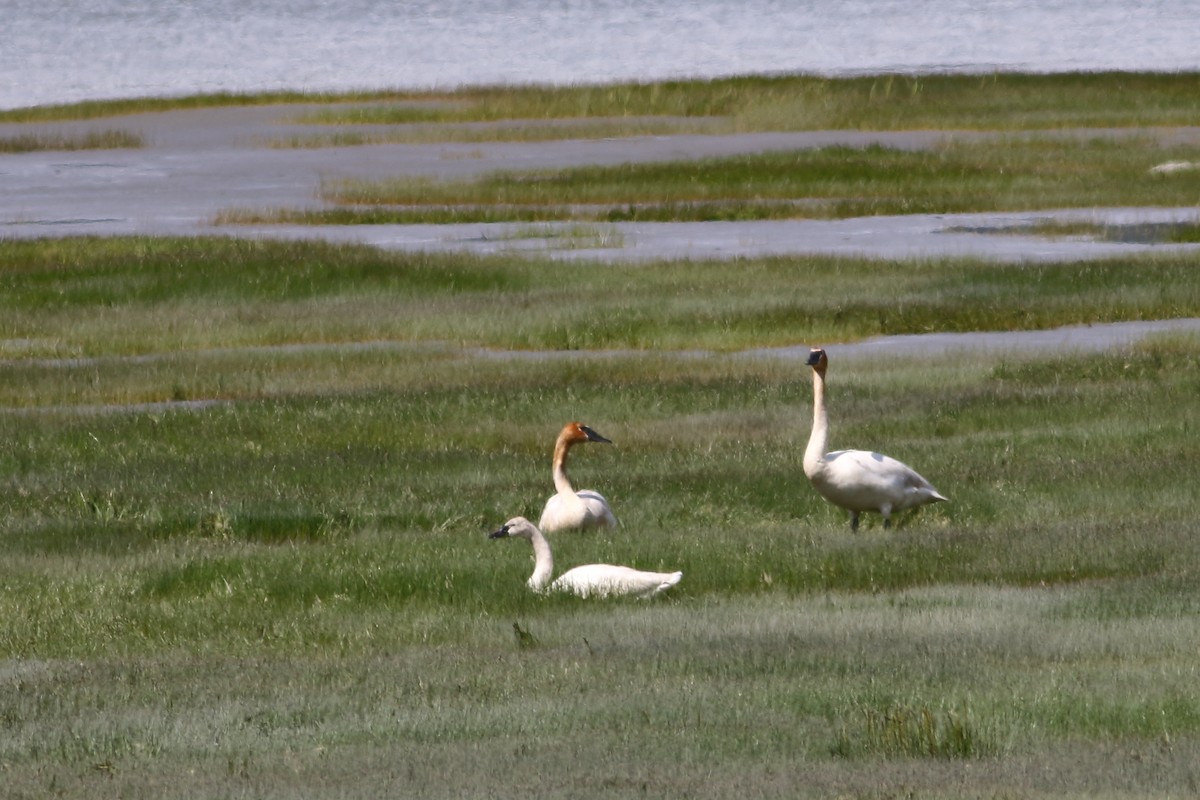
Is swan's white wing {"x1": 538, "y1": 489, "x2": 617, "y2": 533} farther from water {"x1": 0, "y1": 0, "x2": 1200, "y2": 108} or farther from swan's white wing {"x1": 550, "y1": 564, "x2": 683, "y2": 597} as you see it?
water {"x1": 0, "y1": 0, "x2": 1200, "y2": 108}

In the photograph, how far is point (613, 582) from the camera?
1275 cm

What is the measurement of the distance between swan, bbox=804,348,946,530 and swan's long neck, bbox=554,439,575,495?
170 cm

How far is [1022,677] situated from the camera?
1026 centimetres

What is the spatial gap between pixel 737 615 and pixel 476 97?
218 feet

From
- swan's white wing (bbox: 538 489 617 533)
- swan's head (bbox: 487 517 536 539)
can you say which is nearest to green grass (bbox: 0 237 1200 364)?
swan's white wing (bbox: 538 489 617 533)

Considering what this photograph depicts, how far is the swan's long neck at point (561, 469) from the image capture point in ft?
50.7

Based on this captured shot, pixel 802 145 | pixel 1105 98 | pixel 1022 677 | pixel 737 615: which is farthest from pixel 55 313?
pixel 1105 98

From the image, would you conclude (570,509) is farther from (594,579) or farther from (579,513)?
(594,579)

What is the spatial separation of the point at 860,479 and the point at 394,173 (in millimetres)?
39911

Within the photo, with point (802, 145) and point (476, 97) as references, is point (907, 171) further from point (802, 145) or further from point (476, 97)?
point (476, 97)

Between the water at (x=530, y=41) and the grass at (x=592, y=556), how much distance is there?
56.9 m

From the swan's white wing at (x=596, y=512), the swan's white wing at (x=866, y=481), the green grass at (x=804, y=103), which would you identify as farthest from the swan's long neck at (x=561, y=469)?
the green grass at (x=804, y=103)

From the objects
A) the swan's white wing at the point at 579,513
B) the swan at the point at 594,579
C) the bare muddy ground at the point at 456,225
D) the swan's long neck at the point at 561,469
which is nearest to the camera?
the swan at the point at 594,579

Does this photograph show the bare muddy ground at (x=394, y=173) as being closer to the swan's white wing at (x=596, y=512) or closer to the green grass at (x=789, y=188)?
the green grass at (x=789, y=188)
